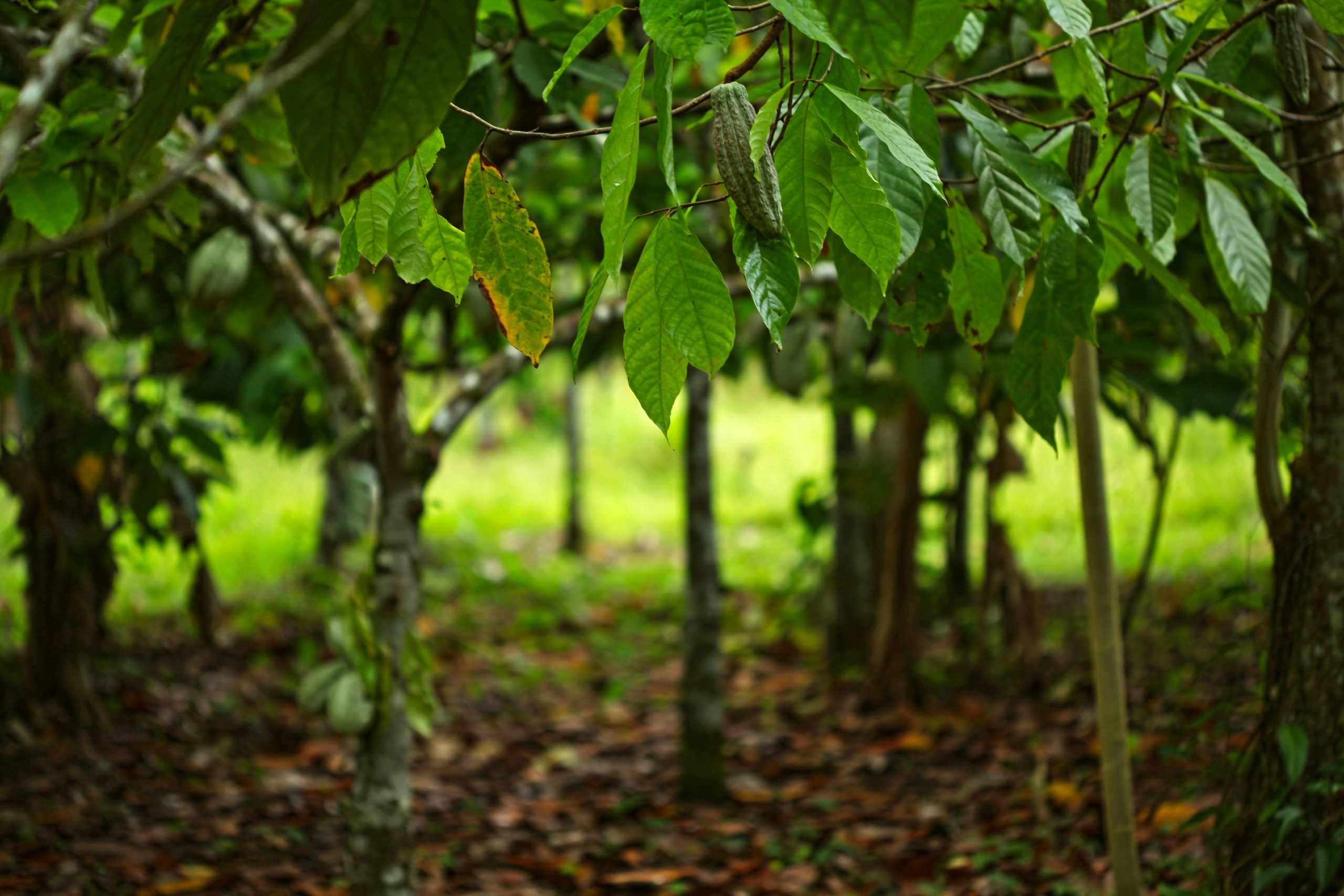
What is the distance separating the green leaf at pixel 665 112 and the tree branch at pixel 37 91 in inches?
11.6

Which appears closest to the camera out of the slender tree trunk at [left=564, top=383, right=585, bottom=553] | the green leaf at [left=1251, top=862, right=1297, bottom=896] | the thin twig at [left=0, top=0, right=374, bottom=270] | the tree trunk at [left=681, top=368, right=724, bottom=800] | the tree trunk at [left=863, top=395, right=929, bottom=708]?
the thin twig at [left=0, top=0, right=374, bottom=270]

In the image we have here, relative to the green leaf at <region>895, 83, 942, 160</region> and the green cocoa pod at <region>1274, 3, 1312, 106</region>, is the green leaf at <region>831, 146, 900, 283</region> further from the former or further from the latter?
the green cocoa pod at <region>1274, 3, 1312, 106</region>

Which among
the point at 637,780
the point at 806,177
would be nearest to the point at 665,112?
the point at 806,177

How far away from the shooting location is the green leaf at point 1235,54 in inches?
36.5

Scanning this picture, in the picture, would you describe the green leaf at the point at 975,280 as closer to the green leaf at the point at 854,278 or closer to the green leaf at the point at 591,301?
the green leaf at the point at 854,278

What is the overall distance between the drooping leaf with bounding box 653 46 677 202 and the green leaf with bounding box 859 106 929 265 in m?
0.14

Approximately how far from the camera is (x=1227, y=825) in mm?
1312

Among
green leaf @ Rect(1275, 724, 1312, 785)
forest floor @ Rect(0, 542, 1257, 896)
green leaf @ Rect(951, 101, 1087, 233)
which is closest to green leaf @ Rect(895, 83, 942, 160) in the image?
green leaf @ Rect(951, 101, 1087, 233)

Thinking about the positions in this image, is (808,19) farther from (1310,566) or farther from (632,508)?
(632,508)

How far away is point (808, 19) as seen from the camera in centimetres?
55

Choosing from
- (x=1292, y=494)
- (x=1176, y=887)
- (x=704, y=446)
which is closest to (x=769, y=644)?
(x=704, y=446)

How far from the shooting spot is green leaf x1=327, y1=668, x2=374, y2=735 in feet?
4.92

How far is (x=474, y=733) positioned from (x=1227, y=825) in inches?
85.0

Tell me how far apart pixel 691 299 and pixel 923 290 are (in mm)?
261
